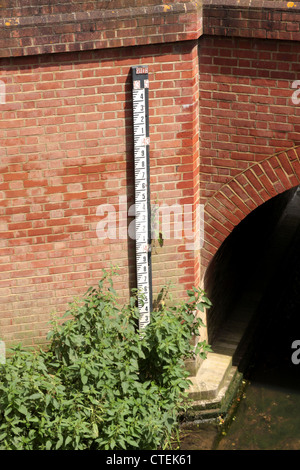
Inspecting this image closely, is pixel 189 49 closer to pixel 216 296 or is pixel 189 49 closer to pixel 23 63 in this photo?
pixel 23 63

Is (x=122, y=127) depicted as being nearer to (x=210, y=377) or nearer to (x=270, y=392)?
(x=210, y=377)

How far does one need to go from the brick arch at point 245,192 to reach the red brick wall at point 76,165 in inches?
11.6

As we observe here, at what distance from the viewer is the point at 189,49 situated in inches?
253

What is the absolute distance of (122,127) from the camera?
21.5 feet

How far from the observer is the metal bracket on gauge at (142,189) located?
21.1 feet

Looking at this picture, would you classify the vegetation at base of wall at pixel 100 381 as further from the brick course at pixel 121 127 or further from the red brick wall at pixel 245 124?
the red brick wall at pixel 245 124

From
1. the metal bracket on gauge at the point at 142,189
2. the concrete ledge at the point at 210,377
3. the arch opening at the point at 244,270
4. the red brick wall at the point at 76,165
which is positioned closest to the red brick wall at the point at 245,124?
the red brick wall at the point at 76,165

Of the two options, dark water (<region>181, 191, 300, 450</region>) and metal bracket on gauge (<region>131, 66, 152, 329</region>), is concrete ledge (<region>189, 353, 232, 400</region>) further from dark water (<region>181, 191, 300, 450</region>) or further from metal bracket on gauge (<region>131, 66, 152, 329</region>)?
metal bracket on gauge (<region>131, 66, 152, 329</region>)

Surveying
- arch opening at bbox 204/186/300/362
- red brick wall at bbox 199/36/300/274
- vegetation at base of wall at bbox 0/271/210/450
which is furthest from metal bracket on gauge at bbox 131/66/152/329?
arch opening at bbox 204/186/300/362

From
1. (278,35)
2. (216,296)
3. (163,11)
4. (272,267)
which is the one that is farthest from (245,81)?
(272,267)

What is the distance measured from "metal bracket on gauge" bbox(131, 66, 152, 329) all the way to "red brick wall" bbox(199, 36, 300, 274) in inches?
24.7

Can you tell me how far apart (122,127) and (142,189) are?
62cm

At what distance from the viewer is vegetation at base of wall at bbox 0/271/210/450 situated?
592 centimetres
